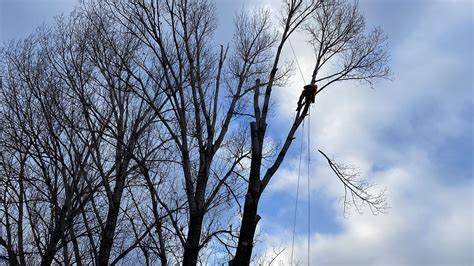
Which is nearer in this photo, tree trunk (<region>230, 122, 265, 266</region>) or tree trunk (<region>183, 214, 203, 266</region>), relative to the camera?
tree trunk (<region>230, 122, 265, 266</region>)

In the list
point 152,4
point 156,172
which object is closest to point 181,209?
point 156,172

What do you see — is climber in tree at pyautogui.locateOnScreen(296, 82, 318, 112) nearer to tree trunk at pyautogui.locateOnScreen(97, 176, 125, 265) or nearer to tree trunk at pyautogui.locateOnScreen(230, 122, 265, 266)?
tree trunk at pyautogui.locateOnScreen(230, 122, 265, 266)

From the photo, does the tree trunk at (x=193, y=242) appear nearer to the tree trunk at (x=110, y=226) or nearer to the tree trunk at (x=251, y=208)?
the tree trunk at (x=251, y=208)

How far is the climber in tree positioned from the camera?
902 cm

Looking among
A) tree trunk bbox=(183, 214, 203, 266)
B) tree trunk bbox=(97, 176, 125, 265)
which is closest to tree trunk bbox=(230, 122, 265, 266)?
tree trunk bbox=(183, 214, 203, 266)

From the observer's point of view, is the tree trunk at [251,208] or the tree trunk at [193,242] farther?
the tree trunk at [193,242]

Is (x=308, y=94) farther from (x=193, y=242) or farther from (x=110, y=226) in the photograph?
(x=110, y=226)

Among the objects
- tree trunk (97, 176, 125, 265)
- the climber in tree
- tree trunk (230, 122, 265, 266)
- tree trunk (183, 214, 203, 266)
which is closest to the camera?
tree trunk (230, 122, 265, 266)

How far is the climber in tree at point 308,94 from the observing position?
902cm

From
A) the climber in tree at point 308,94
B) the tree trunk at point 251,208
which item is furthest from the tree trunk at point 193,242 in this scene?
the climber in tree at point 308,94

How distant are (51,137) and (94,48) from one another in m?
2.72

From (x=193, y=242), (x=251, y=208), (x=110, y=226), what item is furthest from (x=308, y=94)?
(x=110, y=226)

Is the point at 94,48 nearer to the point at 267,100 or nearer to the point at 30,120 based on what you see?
the point at 30,120

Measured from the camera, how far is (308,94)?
9.03 m
